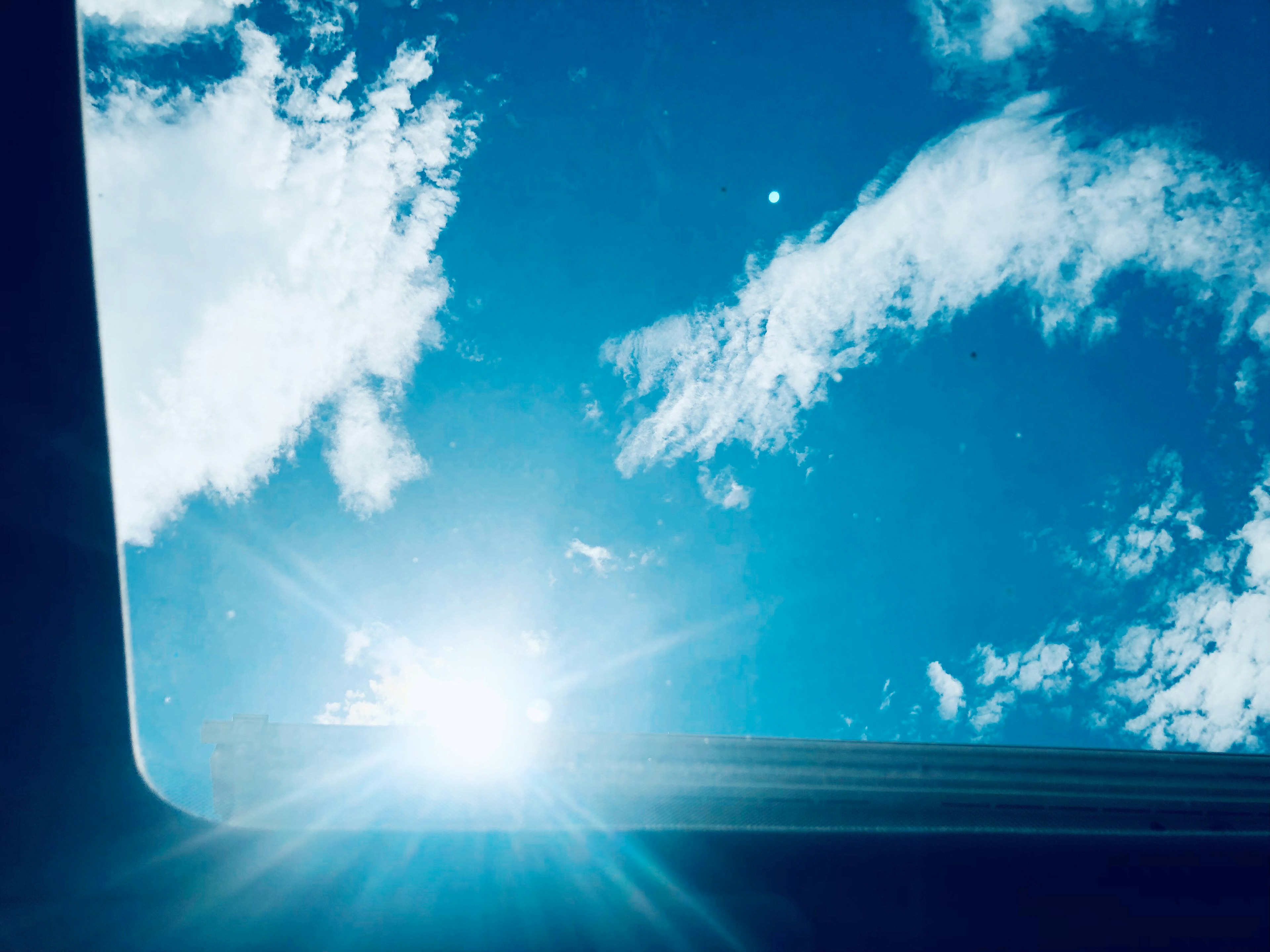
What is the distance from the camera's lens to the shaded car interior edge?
1.17 metres

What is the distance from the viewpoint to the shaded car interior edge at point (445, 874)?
117 cm

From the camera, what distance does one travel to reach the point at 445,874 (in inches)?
50.9

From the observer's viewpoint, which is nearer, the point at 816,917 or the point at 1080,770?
the point at 816,917

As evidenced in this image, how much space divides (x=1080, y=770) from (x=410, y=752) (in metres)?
7.72

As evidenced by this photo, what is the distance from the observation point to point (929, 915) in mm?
1308

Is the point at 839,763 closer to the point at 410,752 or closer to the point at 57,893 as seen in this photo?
the point at 410,752

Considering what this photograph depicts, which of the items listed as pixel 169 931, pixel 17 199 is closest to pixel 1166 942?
pixel 169 931

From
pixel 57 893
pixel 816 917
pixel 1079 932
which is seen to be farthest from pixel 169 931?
pixel 1079 932

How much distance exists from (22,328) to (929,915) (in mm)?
2067

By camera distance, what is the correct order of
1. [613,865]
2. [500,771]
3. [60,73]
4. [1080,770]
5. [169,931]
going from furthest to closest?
[500,771] → [1080,770] → [613,865] → [169,931] → [60,73]

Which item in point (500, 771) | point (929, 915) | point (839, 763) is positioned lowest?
point (929, 915)

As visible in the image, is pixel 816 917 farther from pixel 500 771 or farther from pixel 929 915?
pixel 500 771

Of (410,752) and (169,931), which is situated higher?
(410,752)

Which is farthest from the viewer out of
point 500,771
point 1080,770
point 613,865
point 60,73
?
point 500,771
